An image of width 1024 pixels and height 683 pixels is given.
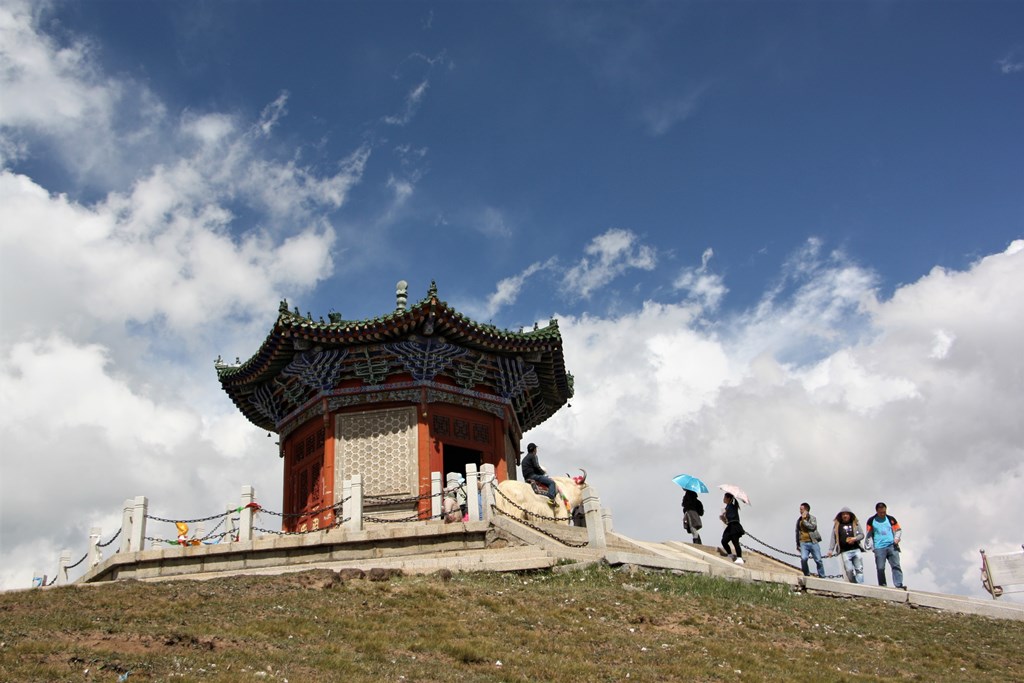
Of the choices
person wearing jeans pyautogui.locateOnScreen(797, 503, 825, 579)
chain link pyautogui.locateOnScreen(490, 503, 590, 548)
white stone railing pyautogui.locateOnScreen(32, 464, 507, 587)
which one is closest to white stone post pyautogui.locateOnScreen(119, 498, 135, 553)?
white stone railing pyautogui.locateOnScreen(32, 464, 507, 587)

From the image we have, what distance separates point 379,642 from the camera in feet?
39.2

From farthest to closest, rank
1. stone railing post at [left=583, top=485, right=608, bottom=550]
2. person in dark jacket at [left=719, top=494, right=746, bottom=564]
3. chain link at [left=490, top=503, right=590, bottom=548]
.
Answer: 1. person in dark jacket at [left=719, top=494, right=746, bottom=564]
2. chain link at [left=490, top=503, right=590, bottom=548]
3. stone railing post at [left=583, top=485, right=608, bottom=550]

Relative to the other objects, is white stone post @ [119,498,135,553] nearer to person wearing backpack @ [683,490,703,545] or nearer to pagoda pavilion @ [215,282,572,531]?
pagoda pavilion @ [215,282,572,531]

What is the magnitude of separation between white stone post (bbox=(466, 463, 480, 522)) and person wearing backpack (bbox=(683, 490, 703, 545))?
517cm

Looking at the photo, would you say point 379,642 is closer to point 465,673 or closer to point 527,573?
point 465,673

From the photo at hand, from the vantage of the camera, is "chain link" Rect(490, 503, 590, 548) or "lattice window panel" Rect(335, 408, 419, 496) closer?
"chain link" Rect(490, 503, 590, 548)

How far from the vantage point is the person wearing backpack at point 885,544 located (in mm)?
18516

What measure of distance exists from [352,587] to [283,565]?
4.71m

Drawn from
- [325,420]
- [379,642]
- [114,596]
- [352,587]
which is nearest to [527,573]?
[352,587]

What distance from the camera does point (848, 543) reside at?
19.1 meters

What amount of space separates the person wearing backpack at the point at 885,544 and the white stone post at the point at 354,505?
35.1 feet

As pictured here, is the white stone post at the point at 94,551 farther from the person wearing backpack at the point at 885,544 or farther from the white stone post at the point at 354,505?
the person wearing backpack at the point at 885,544

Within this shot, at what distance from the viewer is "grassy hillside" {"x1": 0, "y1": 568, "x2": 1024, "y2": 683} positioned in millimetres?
10797

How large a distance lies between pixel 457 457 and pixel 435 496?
517 centimetres
